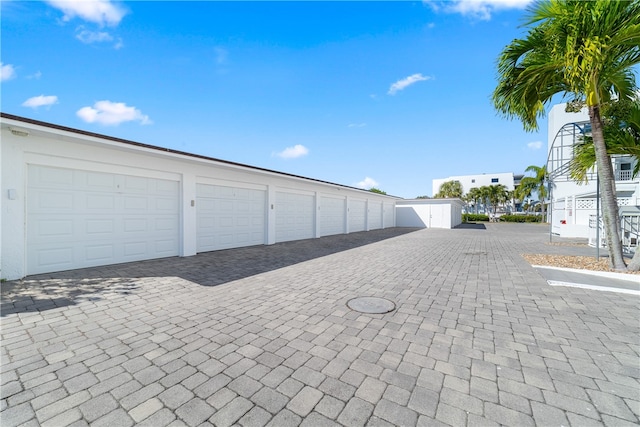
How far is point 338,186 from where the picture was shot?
634 inches

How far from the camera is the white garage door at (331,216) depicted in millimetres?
15586

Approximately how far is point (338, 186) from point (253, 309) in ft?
41.4

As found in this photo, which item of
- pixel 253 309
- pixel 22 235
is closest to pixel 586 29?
pixel 253 309

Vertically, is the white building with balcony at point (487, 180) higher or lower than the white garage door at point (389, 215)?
higher

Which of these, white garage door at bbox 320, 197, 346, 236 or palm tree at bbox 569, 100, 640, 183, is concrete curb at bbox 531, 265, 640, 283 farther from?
white garage door at bbox 320, 197, 346, 236

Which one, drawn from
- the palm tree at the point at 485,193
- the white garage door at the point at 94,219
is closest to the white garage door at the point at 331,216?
the white garage door at the point at 94,219

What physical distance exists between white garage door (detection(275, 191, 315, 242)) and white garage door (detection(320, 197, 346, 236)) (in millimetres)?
1004

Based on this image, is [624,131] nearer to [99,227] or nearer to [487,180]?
[99,227]

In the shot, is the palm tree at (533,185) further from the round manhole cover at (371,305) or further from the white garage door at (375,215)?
the round manhole cover at (371,305)

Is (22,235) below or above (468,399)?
above

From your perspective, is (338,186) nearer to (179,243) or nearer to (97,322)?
(179,243)

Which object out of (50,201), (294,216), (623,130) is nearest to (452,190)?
(294,216)

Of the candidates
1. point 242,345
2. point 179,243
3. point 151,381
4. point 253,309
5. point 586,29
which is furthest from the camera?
point 179,243

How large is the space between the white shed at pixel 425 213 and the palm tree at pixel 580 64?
58.8ft
